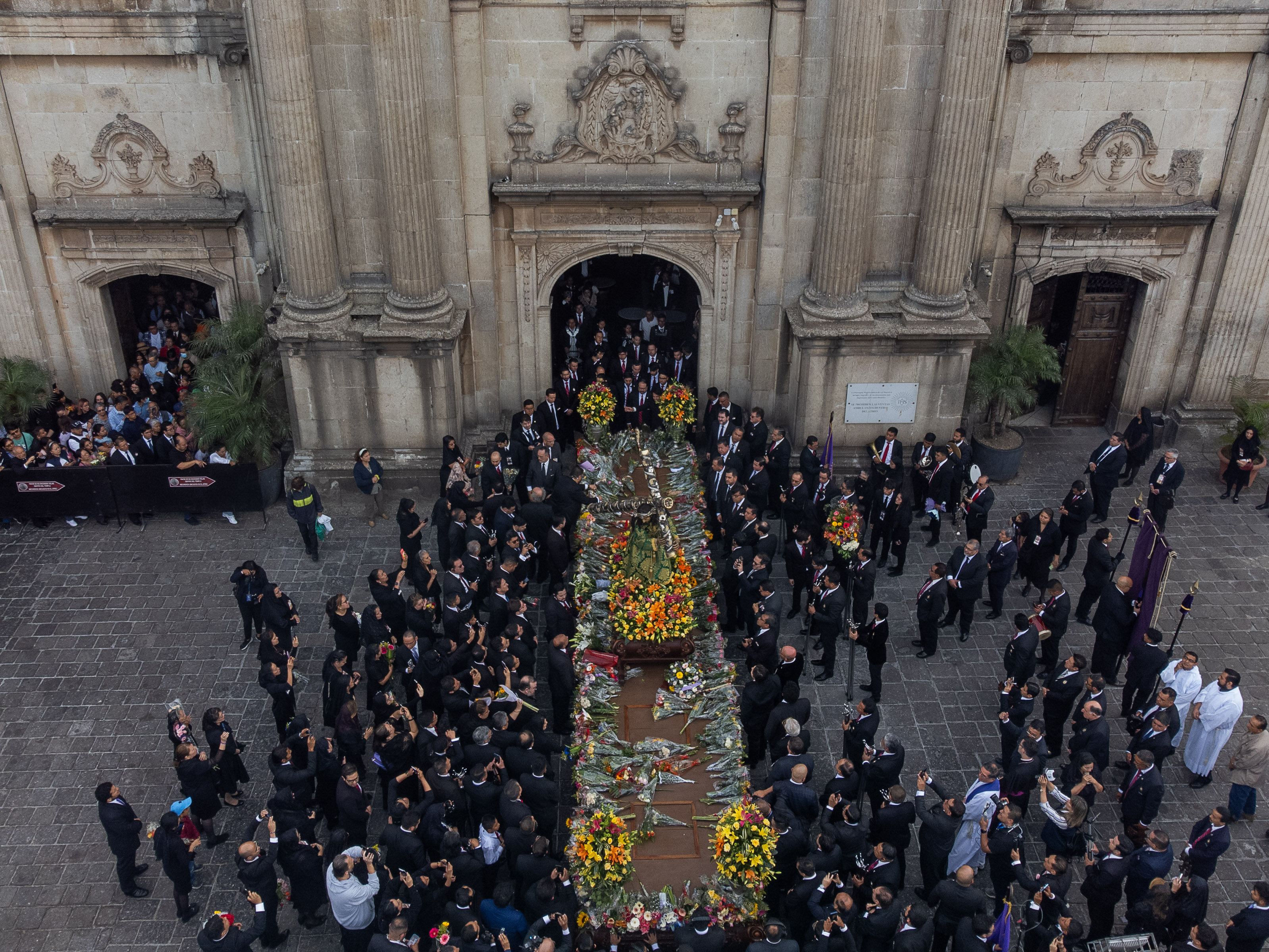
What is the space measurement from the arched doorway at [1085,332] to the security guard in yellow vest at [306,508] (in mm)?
13039

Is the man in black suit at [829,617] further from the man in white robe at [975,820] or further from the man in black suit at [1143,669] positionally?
the man in black suit at [1143,669]

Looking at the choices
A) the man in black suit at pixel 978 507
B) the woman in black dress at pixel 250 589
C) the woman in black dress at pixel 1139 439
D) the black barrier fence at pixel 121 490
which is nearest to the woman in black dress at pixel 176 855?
the woman in black dress at pixel 250 589

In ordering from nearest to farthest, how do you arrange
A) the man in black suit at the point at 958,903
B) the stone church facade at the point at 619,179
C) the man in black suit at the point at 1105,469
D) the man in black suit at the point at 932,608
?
the man in black suit at the point at 958,903, the man in black suit at the point at 932,608, the stone church facade at the point at 619,179, the man in black suit at the point at 1105,469

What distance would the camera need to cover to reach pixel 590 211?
61.2 ft

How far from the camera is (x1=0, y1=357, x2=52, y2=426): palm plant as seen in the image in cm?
1942

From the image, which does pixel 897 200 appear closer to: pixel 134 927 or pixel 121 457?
pixel 121 457

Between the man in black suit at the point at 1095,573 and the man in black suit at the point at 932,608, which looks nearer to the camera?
the man in black suit at the point at 932,608

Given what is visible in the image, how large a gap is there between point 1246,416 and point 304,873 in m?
17.1

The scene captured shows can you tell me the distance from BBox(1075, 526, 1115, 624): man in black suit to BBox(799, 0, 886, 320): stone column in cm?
537

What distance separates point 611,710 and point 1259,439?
13199mm

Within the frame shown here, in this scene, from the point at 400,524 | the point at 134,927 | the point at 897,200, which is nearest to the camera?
the point at 134,927

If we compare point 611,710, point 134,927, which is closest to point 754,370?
point 611,710

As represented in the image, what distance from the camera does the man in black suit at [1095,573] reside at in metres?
16.0

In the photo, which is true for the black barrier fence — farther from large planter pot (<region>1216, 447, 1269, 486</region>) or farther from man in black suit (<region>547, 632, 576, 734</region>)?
large planter pot (<region>1216, 447, 1269, 486</region>)
